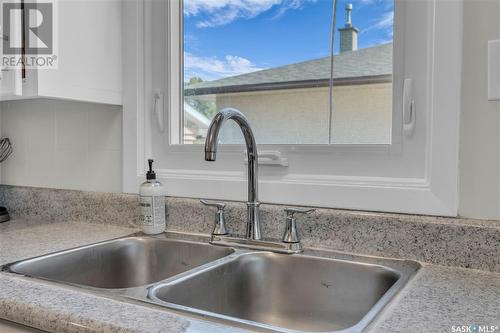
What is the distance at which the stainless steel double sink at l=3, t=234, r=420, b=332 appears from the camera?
938mm

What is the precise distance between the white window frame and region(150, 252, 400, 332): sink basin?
0.18 meters

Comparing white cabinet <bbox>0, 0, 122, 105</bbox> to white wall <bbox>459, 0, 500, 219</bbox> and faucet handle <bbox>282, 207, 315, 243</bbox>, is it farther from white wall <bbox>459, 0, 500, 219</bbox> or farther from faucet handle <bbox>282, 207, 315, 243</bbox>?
white wall <bbox>459, 0, 500, 219</bbox>

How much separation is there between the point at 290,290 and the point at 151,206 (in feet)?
1.61

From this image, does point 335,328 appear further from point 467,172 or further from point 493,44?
point 493,44

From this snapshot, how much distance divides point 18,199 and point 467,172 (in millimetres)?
1597

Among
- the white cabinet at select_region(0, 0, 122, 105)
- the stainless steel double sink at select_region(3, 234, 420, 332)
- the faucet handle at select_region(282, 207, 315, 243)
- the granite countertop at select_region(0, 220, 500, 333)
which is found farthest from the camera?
the white cabinet at select_region(0, 0, 122, 105)

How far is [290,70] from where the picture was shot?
51.8 inches

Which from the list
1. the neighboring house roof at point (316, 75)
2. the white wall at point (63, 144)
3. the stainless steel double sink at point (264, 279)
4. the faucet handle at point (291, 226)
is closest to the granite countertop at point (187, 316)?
the stainless steel double sink at point (264, 279)

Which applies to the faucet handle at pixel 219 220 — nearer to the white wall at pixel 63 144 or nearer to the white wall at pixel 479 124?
the white wall at pixel 63 144

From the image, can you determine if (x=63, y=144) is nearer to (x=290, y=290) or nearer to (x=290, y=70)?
(x=290, y=70)

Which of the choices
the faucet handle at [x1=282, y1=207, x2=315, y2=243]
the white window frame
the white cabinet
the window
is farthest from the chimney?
the white cabinet

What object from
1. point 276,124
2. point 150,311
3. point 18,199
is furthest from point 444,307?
point 18,199

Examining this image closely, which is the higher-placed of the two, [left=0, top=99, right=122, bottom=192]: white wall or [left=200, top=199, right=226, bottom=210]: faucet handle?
[left=0, top=99, right=122, bottom=192]: white wall

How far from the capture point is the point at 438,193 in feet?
3.25
